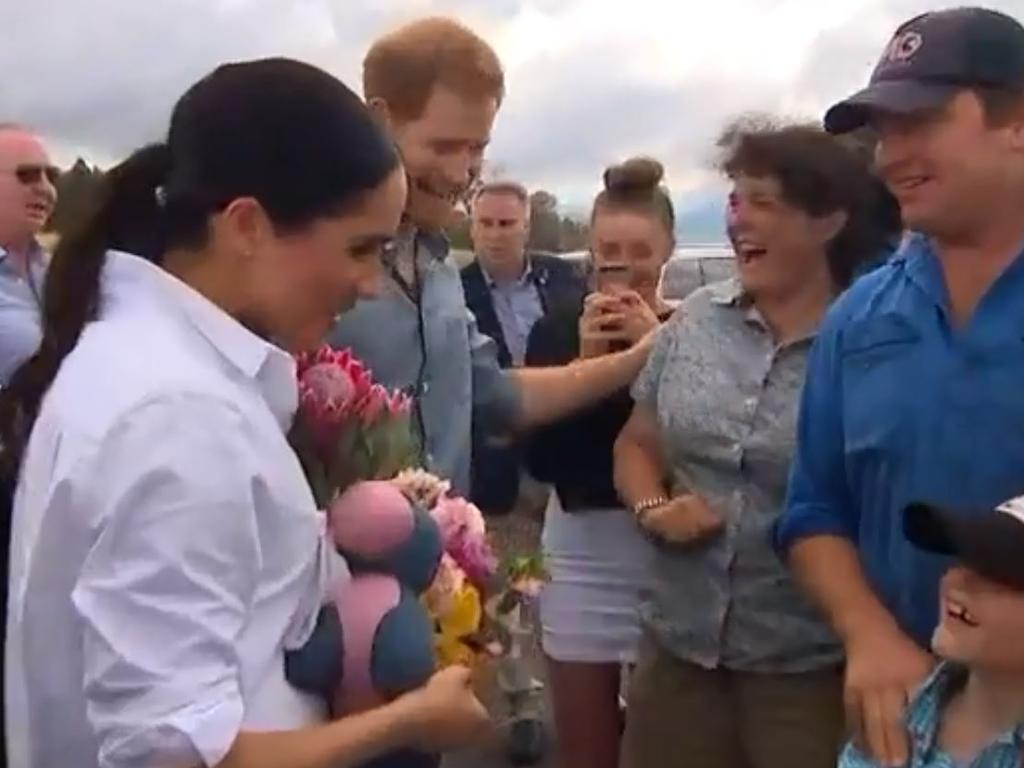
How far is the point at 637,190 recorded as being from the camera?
181 inches

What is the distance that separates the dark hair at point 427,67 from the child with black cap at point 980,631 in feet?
4.35

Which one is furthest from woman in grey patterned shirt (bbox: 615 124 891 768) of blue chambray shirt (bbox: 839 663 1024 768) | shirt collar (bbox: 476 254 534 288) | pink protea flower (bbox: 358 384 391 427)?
shirt collar (bbox: 476 254 534 288)

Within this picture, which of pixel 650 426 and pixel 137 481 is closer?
pixel 137 481

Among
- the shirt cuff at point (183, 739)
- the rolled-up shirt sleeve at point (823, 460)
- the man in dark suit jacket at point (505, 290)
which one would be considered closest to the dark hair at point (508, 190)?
the man in dark suit jacket at point (505, 290)

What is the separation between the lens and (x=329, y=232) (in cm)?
208

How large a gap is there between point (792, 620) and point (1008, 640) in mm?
1298

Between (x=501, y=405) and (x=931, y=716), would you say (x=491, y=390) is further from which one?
(x=931, y=716)

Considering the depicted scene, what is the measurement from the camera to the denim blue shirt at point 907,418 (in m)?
2.61

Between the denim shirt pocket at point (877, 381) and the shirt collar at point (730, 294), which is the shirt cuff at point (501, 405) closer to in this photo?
the shirt collar at point (730, 294)

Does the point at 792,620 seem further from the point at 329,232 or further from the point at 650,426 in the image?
the point at 329,232

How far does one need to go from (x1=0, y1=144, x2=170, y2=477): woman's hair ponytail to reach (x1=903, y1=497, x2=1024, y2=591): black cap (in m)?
1.11

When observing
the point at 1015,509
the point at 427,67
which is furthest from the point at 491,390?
the point at 1015,509

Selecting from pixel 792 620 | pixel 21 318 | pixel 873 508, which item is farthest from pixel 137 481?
pixel 21 318

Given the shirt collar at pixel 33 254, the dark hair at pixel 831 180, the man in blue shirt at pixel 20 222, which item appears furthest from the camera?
the shirt collar at pixel 33 254
